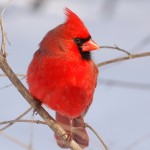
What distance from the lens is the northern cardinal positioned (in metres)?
1.48

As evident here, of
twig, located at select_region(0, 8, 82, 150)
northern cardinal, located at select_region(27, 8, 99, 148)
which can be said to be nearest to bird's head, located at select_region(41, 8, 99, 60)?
northern cardinal, located at select_region(27, 8, 99, 148)

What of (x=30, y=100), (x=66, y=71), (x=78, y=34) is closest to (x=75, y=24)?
(x=78, y=34)

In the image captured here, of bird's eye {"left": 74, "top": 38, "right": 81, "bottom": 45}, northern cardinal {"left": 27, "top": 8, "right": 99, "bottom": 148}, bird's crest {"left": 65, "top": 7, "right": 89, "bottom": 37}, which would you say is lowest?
northern cardinal {"left": 27, "top": 8, "right": 99, "bottom": 148}

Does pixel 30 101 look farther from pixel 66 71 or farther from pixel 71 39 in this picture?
pixel 71 39

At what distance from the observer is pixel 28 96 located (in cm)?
128

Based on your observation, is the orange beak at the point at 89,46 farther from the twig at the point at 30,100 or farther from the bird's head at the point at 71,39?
the twig at the point at 30,100

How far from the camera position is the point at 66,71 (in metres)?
1.54

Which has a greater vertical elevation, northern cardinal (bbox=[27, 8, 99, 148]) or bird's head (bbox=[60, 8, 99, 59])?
bird's head (bbox=[60, 8, 99, 59])

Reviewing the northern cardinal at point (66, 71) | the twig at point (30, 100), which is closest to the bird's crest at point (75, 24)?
the northern cardinal at point (66, 71)

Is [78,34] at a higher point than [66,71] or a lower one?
higher

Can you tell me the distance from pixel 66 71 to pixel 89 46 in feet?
0.52

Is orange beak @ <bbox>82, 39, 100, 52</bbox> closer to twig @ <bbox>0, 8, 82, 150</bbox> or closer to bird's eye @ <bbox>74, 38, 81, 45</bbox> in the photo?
bird's eye @ <bbox>74, 38, 81, 45</bbox>

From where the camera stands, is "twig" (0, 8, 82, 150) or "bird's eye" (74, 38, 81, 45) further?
"bird's eye" (74, 38, 81, 45)

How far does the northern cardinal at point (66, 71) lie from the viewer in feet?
4.87
